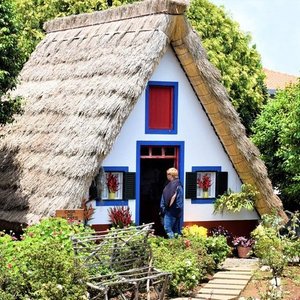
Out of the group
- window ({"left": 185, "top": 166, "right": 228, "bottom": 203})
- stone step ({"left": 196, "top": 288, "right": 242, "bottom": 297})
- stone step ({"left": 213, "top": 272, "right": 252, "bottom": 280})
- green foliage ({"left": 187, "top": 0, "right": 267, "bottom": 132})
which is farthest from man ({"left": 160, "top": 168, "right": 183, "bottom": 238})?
green foliage ({"left": 187, "top": 0, "right": 267, "bottom": 132})

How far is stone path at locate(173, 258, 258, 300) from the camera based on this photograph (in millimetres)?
14180

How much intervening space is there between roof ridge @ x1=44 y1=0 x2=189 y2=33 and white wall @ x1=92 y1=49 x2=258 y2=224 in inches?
35.0

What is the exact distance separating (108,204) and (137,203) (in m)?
0.71

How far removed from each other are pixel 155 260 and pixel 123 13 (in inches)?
280

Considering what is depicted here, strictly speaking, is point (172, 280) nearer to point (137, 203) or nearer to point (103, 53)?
point (137, 203)

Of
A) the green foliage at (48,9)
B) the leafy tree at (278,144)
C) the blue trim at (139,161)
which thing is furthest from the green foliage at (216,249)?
the green foliage at (48,9)

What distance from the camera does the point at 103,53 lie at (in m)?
19.2

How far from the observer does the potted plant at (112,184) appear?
17.8 m

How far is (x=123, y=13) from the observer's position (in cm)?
1981

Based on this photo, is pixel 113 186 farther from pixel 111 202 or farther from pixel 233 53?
pixel 233 53

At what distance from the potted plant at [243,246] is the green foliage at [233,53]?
1309 centimetres

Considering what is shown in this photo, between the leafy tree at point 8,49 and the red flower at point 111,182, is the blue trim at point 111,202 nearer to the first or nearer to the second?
the red flower at point 111,182

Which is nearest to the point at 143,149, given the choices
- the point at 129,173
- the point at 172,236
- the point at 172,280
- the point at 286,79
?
the point at 129,173

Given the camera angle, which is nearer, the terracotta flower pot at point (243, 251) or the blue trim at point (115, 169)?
the blue trim at point (115, 169)
